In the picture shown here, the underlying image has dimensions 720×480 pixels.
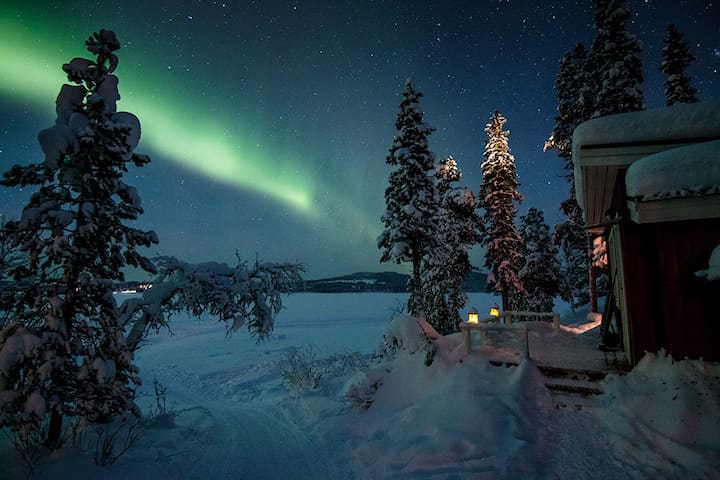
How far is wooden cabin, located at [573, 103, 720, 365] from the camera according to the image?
601cm

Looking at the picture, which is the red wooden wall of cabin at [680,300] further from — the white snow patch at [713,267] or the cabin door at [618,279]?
the cabin door at [618,279]

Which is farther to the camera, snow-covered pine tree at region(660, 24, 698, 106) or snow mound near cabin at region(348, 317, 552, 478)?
snow-covered pine tree at region(660, 24, 698, 106)

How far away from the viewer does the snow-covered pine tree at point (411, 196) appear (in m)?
17.2

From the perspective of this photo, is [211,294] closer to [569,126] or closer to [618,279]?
[618,279]

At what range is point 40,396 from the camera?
5.27 meters

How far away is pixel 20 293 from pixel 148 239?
2.27 metres

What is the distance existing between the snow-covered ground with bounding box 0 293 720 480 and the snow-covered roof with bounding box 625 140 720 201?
10.1ft

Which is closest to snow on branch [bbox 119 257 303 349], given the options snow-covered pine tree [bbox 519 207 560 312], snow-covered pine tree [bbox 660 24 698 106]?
snow-covered pine tree [bbox 519 207 560 312]

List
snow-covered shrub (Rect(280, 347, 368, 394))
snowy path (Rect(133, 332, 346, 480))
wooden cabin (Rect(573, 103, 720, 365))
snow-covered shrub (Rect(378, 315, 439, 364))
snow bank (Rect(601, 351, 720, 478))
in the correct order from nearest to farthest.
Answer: snow bank (Rect(601, 351, 720, 478)), wooden cabin (Rect(573, 103, 720, 365)), snowy path (Rect(133, 332, 346, 480)), snow-covered shrub (Rect(378, 315, 439, 364)), snow-covered shrub (Rect(280, 347, 368, 394))

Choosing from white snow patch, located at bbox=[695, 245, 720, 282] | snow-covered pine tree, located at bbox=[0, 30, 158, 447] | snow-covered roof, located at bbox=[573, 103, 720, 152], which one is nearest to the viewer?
white snow patch, located at bbox=[695, 245, 720, 282]

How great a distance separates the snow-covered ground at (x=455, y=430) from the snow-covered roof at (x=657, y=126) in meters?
4.55

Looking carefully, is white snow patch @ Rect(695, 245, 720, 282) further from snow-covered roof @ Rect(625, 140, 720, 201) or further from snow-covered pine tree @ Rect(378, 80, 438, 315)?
snow-covered pine tree @ Rect(378, 80, 438, 315)

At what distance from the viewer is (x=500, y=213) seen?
22531 millimetres

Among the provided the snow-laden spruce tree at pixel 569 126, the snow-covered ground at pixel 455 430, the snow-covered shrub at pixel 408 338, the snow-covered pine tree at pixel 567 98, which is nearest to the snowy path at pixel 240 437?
the snow-covered ground at pixel 455 430
